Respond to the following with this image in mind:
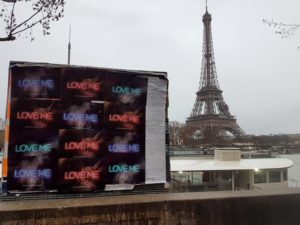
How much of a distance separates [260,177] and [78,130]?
22458 mm

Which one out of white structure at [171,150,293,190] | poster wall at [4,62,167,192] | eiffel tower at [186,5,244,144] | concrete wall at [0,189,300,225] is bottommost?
white structure at [171,150,293,190]

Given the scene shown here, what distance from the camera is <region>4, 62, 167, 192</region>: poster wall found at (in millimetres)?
7508

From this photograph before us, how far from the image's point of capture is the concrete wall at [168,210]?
5.89 m

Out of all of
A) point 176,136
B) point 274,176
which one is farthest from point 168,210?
point 176,136

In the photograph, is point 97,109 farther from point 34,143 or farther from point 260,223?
point 260,223

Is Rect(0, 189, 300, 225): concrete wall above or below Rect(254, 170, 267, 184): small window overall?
above

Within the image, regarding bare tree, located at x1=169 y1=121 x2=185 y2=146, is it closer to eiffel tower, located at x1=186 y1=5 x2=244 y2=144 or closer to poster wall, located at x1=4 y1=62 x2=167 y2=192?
eiffel tower, located at x1=186 y1=5 x2=244 y2=144

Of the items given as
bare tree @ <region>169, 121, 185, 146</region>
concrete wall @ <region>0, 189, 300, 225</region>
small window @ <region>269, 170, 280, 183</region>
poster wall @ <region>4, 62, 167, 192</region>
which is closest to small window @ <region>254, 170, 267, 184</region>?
small window @ <region>269, 170, 280, 183</region>

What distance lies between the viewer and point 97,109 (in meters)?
8.13

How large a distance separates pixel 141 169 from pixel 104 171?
96 centimetres

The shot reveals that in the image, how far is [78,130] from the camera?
788cm

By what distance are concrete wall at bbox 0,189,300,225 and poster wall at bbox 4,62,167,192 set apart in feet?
3.71

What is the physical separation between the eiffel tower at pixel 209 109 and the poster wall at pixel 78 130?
10255 cm

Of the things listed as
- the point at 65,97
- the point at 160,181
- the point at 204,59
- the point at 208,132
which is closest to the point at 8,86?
the point at 65,97
